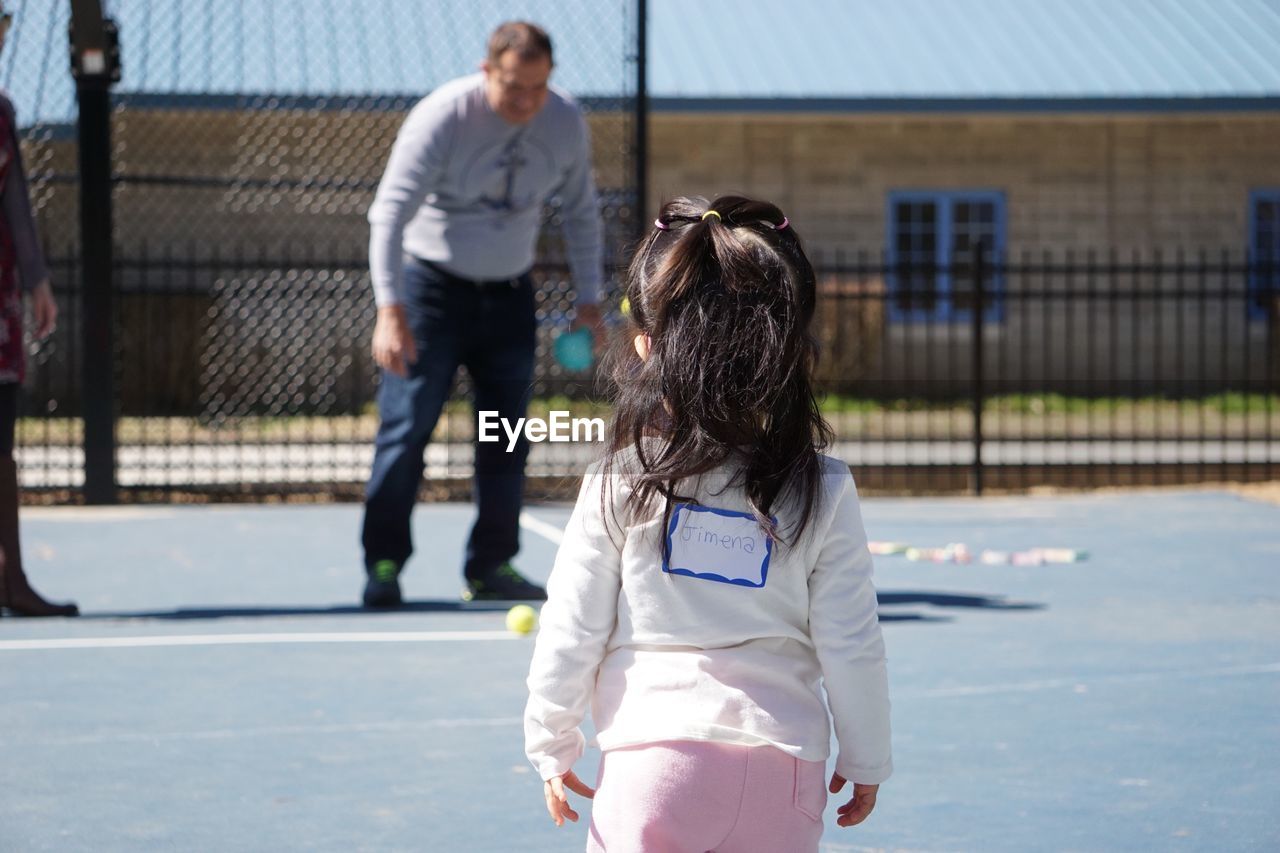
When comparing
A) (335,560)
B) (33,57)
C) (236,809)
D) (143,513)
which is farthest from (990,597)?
(33,57)

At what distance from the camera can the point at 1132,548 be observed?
24.9 feet

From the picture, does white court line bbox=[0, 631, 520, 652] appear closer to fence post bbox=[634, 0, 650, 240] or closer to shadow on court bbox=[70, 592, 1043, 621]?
shadow on court bbox=[70, 592, 1043, 621]

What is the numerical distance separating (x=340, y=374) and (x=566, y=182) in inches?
418

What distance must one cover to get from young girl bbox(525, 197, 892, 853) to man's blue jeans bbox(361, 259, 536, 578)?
3593 mm

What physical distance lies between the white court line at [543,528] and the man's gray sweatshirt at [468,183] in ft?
8.25

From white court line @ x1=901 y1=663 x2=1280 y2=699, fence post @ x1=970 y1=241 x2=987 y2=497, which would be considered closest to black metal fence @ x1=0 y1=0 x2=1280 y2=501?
fence post @ x1=970 y1=241 x2=987 y2=497

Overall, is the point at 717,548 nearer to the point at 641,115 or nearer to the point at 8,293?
the point at 8,293

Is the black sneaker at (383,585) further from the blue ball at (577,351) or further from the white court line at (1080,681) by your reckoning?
the white court line at (1080,681)

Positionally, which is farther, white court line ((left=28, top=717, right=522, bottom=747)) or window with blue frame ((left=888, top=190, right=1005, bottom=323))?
window with blue frame ((left=888, top=190, right=1005, bottom=323))

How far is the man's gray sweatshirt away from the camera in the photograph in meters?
5.59

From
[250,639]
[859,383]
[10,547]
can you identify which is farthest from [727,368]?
[859,383]

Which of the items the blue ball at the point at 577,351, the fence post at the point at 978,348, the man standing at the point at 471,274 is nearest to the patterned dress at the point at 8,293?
the man standing at the point at 471,274

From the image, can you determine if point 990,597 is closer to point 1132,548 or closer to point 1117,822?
point 1132,548

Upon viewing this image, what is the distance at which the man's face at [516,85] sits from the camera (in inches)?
216
